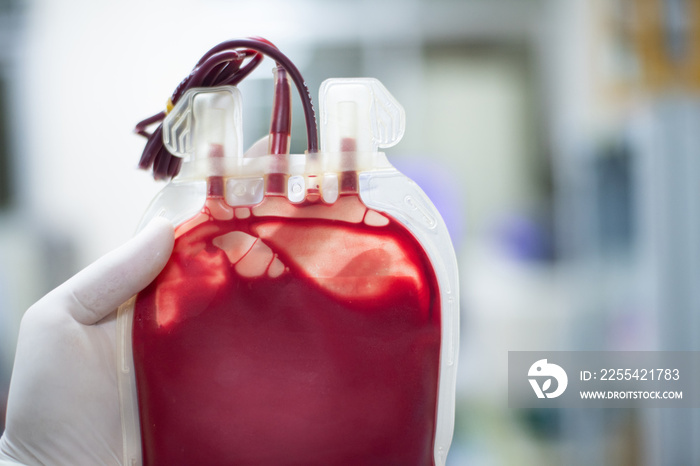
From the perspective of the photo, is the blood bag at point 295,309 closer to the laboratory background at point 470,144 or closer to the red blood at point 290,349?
the red blood at point 290,349

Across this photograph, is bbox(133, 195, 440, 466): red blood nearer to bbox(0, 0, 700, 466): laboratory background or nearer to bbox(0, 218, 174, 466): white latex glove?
bbox(0, 218, 174, 466): white latex glove

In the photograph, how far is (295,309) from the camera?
1.31 feet

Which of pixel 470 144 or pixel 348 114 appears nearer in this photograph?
pixel 348 114

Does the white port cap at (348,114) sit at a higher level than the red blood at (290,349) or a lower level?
higher

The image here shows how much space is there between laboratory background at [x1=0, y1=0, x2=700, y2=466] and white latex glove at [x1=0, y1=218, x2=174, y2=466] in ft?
3.92

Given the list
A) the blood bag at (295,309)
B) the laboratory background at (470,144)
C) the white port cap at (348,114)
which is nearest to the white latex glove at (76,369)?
the blood bag at (295,309)

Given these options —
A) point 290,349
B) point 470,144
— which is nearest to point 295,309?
point 290,349

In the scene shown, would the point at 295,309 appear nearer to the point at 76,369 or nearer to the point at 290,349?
the point at 290,349

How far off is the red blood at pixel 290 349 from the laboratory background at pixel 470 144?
1217mm

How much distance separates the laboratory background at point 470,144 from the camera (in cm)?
169

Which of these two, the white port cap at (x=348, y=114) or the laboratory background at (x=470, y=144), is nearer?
the white port cap at (x=348, y=114)

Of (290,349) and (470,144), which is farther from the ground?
(470,144)

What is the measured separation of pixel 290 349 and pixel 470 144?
162cm

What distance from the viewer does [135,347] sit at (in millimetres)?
419
